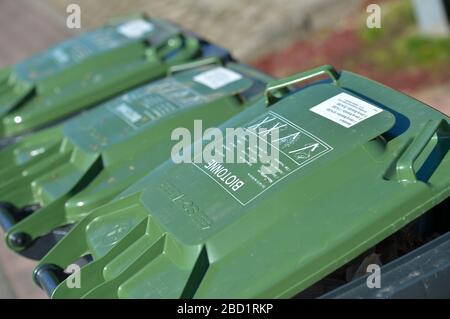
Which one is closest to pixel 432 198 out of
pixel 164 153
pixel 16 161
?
pixel 164 153

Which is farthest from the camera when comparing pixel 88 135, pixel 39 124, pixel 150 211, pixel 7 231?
pixel 39 124

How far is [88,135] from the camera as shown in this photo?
4035 millimetres

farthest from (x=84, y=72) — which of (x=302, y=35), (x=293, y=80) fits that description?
(x=302, y=35)

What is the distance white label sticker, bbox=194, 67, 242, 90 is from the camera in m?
4.20

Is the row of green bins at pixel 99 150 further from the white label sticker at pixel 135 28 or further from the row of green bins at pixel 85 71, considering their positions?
the white label sticker at pixel 135 28

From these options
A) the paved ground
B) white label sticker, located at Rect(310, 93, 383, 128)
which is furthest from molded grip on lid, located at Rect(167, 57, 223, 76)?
the paved ground

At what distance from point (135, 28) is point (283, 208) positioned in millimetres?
2595

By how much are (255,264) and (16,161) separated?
1917 millimetres

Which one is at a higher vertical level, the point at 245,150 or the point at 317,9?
the point at 245,150

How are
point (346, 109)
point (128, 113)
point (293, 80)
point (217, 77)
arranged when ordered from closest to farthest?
point (346, 109) < point (293, 80) < point (128, 113) < point (217, 77)

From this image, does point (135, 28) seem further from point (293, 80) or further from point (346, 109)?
point (346, 109)

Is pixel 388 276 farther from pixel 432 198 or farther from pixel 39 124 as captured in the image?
pixel 39 124

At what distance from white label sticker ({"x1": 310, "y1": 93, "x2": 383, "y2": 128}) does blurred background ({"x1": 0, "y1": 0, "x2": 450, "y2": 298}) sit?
2.55m

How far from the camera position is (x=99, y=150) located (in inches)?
151
